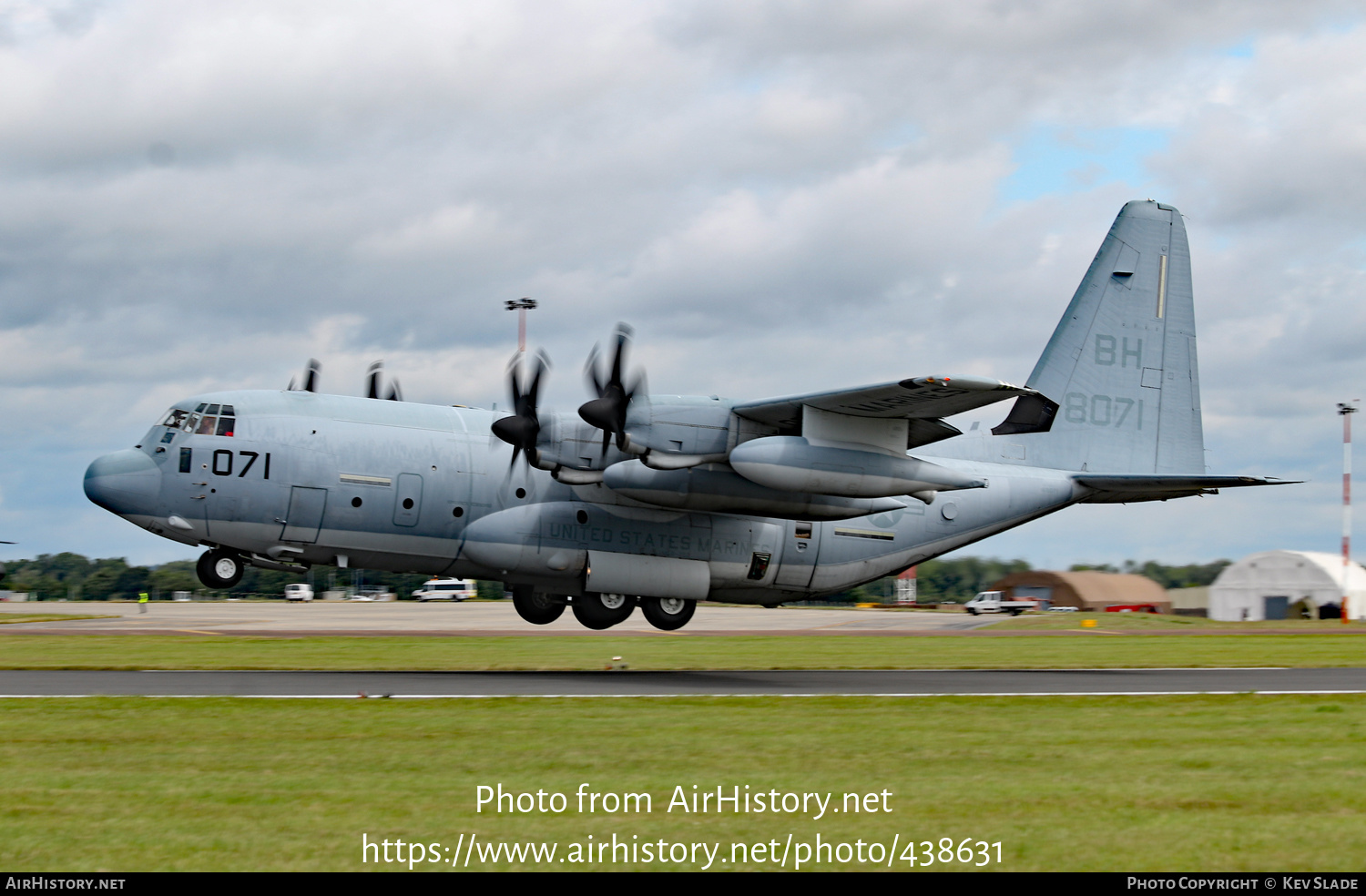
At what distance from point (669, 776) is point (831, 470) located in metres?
12.0

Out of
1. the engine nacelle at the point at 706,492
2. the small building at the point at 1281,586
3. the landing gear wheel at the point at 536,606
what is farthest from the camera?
the small building at the point at 1281,586

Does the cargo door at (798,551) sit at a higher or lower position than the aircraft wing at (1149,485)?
lower

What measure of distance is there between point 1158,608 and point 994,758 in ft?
249

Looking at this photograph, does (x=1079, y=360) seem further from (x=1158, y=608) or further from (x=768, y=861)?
(x=1158, y=608)

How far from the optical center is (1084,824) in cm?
1033

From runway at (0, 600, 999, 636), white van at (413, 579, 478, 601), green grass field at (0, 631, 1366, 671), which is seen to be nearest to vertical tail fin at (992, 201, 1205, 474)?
green grass field at (0, 631, 1366, 671)

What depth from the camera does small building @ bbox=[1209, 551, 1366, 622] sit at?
268ft

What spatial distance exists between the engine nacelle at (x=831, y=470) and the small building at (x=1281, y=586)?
6540 centimetres

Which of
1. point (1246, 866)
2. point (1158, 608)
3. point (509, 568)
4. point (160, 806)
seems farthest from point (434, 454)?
point (1158, 608)

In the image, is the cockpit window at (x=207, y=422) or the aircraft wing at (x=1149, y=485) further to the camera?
the aircraft wing at (x=1149, y=485)

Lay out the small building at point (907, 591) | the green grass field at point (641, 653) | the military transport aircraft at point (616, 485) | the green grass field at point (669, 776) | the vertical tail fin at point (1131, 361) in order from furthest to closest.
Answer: the small building at point (907, 591) < the vertical tail fin at point (1131, 361) < the green grass field at point (641, 653) < the military transport aircraft at point (616, 485) < the green grass field at point (669, 776)

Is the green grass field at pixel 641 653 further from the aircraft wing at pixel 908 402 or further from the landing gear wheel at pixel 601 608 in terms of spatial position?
the aircraft wing at pixel 908 402

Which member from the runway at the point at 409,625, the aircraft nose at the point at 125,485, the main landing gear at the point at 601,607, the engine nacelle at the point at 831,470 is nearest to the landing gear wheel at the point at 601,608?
the main landing gear at the point at 601,607

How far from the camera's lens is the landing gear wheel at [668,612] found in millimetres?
28172
